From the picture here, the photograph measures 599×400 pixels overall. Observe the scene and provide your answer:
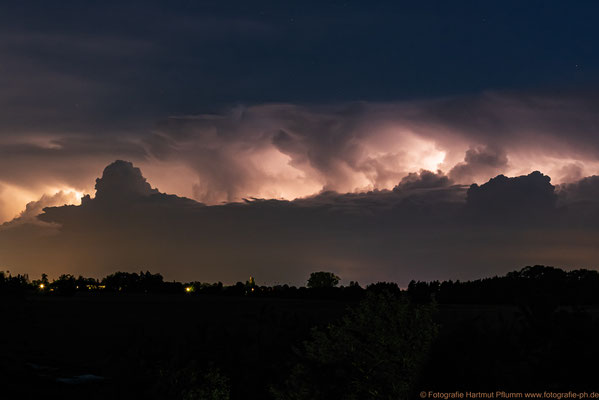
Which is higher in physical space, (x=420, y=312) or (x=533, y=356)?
(x=420, y=312)

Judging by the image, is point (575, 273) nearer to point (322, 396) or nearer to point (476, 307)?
point (476, 307)

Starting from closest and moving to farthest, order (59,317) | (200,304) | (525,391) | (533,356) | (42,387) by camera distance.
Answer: (525,391) → (533,356) → (42,387) → (59,317) → (200,304)

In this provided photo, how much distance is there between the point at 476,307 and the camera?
15975cm

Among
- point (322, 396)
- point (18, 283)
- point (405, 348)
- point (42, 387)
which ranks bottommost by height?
point (42, 387)

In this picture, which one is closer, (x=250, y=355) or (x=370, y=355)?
(x=370, y=355)

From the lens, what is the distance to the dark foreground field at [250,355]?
26859mm

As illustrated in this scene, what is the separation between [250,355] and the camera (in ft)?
177

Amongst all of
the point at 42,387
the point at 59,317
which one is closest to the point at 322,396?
the point at 42,387

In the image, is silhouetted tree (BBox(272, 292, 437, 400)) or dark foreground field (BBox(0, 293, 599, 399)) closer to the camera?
dark foreground field (BBox(0, 293, 599, 399))

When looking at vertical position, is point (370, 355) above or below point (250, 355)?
above

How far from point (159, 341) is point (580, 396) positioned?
3441cm

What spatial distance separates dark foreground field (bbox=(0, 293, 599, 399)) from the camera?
26.9 m

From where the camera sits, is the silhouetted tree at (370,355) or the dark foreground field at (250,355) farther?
the silhouetted tree at (370,355)

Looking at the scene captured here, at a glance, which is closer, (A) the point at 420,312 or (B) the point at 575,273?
(A) the point at 420,312
